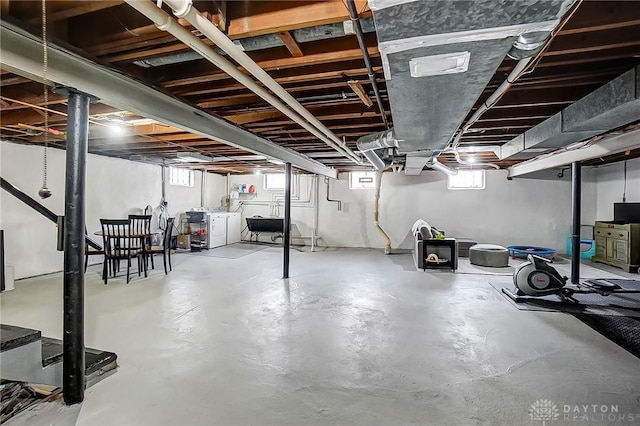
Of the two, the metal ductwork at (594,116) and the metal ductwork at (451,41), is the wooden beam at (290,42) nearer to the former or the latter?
the metal ductwork at (451,41)

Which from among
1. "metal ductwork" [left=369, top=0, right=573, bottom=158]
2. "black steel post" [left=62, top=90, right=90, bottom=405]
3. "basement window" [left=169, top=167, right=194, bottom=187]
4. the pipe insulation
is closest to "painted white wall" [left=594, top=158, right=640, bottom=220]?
the pipe insulation

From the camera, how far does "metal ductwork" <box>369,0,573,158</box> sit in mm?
1119

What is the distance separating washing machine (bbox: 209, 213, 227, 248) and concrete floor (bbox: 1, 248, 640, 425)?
3.46 meters

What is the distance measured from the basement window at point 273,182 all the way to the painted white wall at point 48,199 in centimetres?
333

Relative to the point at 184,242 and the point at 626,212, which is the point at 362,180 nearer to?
the point at 184,242

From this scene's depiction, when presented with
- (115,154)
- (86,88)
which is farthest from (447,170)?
(115,154)

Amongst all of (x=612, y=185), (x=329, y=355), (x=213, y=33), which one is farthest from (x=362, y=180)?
(x=213, y=33)

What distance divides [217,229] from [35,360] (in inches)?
252

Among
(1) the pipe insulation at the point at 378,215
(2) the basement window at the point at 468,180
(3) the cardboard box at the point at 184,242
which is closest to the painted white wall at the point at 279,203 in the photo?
(1) the pipe insulation at the point at 378,215

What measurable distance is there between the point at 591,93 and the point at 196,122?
343 cm

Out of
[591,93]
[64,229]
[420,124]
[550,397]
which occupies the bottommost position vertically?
[550,397]

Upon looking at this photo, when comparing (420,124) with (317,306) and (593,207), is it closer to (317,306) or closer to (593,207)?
(317,306)

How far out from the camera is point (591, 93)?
2.59 m

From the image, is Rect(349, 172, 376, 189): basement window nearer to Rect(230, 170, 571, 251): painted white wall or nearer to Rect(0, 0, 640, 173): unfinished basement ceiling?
Rect(230, 170, 571, 251): painted white wall
